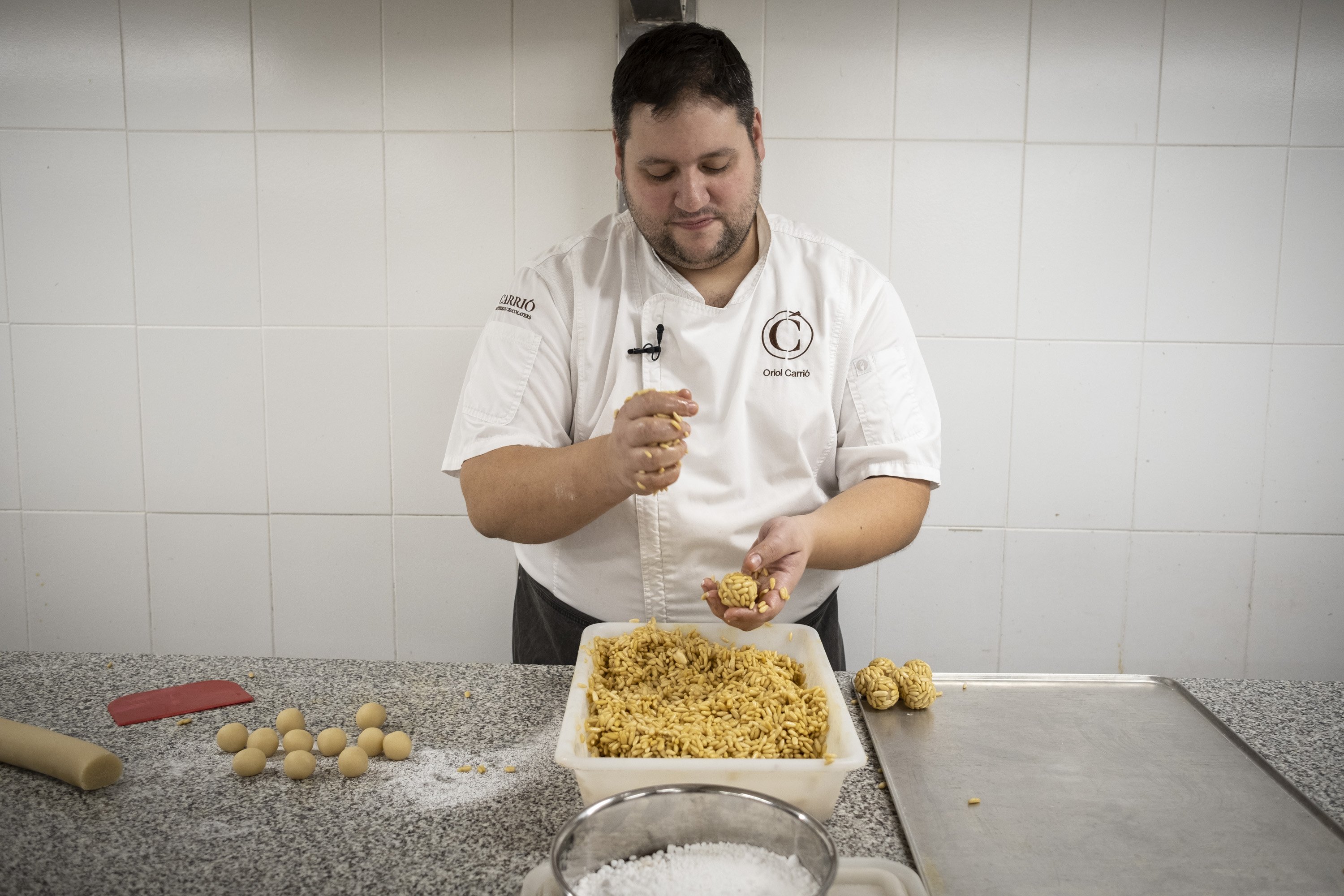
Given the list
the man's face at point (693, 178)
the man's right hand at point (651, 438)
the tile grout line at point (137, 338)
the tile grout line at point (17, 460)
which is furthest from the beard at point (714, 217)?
the tile grout line at point (17, 460)

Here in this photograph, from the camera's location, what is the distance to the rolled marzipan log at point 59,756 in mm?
956

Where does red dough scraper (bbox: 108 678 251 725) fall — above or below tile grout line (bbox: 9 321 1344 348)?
below

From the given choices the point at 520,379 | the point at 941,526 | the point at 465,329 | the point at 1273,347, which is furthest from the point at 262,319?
the point at 1273,347

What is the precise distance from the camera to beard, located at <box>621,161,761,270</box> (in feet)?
4.65

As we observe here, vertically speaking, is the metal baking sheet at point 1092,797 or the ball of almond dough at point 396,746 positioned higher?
the ball of almond dough at point 396,746

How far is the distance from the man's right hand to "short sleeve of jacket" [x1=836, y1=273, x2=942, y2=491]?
47 centimetres

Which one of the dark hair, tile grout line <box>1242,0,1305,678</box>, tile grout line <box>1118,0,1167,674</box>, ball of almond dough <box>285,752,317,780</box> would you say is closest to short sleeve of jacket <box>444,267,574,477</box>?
the dark hair

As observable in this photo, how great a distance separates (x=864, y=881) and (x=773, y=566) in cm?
47

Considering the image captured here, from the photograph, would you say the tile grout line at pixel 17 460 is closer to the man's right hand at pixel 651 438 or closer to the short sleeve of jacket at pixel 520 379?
the short sleeve of jacket at pixel 520 379

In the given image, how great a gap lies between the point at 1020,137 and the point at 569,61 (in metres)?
1.07

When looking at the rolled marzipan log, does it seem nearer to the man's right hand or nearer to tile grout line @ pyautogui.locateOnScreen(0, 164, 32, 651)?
the man's right hand

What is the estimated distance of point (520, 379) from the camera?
1.48 m

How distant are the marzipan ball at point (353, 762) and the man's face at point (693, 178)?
0.90 metres

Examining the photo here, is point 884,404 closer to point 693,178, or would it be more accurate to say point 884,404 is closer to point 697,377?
point 697,377
